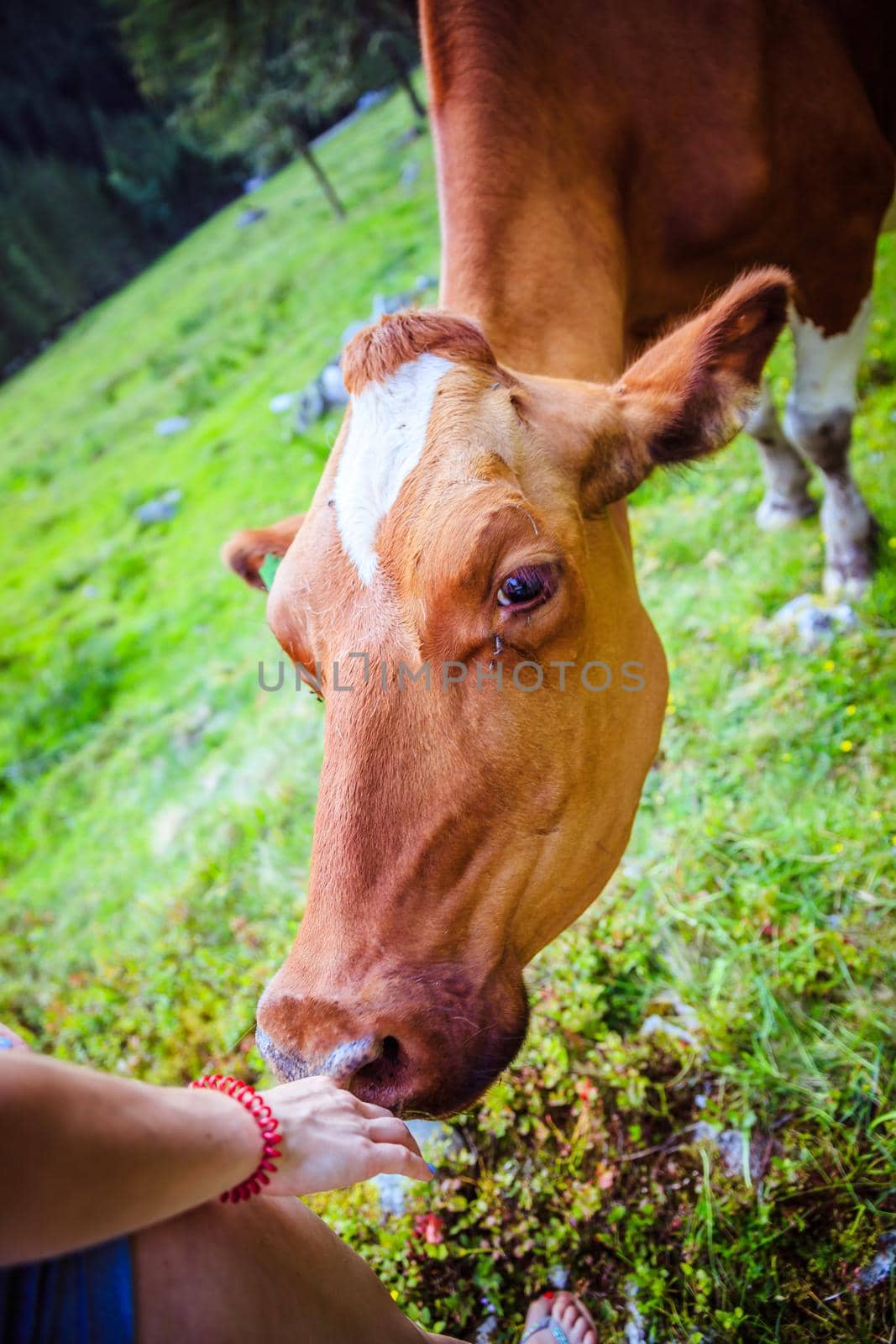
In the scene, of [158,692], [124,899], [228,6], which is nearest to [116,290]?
[228,6]

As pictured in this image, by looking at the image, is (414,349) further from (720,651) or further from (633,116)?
(720,651)

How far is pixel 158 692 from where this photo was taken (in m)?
7.50

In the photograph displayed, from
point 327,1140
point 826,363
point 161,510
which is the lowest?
point 161,510

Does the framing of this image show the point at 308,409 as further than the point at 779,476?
Yes

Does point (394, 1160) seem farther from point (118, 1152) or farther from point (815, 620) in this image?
point (815, 620)

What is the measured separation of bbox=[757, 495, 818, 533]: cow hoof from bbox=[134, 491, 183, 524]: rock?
8298mm

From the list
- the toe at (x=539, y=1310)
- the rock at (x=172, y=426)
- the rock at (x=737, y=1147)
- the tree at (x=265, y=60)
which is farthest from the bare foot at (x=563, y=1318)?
the rock at (x=172, y=426)

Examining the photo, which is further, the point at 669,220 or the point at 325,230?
the point at 325,230

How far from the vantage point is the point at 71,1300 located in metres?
1.17

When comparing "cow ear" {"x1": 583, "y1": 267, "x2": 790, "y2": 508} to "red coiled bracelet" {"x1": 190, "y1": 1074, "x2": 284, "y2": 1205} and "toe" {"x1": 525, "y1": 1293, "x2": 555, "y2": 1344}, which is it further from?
"toe" {"x1": 525, "y1": 1293, "x2": 555, "y2": 1344}

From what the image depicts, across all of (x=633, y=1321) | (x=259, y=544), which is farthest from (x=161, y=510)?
(x=633, y=1321)

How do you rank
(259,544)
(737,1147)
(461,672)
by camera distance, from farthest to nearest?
(259,544) < (737,1147) < (461,672)

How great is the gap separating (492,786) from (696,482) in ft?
12.0

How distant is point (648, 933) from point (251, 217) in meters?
29.5
